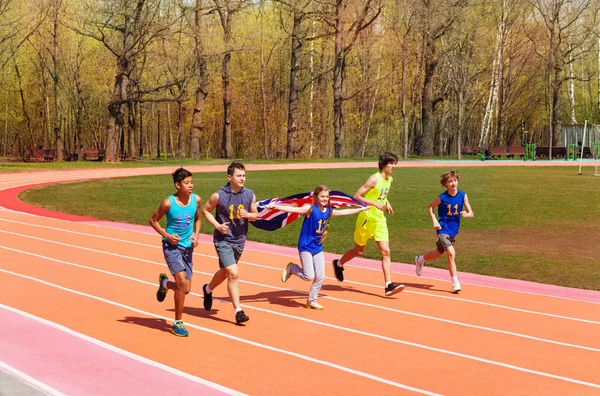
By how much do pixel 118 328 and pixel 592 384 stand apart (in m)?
4.96

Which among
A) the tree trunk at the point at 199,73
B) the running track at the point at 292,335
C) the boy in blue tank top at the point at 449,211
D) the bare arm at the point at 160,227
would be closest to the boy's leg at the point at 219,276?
the running track at the point at 292,335

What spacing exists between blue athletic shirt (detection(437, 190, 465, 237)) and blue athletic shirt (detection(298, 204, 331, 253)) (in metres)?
2.32

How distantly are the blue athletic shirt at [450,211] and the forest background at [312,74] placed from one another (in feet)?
148

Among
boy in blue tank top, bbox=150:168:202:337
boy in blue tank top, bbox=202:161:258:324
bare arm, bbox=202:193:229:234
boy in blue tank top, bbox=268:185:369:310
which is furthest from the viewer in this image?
boy in blue tank top, bbox=268:185:369:310

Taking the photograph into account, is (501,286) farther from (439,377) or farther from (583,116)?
(583,116)

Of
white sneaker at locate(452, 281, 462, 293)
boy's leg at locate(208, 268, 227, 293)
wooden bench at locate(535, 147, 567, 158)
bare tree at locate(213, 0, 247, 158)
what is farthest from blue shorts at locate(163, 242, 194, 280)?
wooden bench at locate(535, 147, 567, 158)

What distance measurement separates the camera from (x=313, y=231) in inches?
434

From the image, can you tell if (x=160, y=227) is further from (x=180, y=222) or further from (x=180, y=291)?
(x=180, y=291)

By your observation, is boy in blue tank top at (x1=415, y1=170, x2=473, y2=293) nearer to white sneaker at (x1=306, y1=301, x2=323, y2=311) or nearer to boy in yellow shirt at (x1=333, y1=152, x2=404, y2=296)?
boy in yellow shirt at (x1=333, y1=152, x2=404, y2=296)

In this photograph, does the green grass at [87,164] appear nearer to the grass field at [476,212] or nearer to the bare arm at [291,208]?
the grass field at [476,212]

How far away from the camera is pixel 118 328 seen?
9.72 m

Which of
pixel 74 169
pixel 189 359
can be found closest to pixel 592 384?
pixel 189 359

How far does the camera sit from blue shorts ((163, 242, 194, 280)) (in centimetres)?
945

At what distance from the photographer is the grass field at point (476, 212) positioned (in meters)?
15.7
